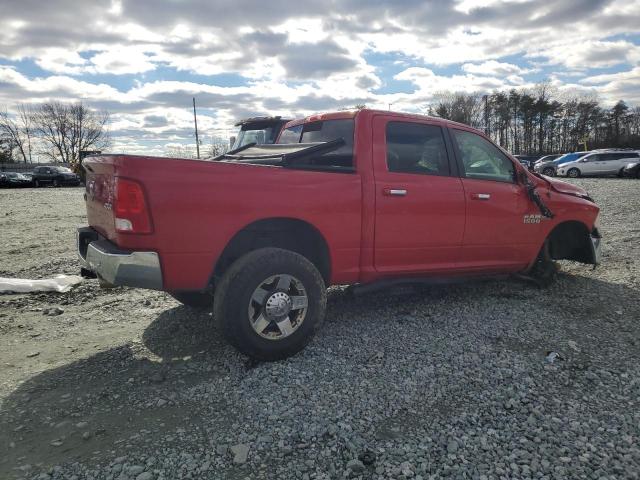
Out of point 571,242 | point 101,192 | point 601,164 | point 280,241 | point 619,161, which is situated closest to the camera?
point 101,192

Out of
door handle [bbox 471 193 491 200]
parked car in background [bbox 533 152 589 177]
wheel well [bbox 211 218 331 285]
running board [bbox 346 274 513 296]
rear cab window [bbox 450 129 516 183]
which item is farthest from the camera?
parked car in background [bbox 533 152 589 177]

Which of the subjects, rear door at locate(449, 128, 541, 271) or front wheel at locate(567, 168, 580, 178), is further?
front wheel at locate(567, 168, 580, 178)

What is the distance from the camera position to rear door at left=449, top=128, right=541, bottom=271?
4.40m

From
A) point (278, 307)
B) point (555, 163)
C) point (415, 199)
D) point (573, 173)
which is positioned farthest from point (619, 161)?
point (278, 307)

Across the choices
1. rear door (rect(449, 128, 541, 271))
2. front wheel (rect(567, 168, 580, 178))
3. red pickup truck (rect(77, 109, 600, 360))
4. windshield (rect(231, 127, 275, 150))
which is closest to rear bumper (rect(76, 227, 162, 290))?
red pickup truck (rect(77, 109, 600, 360))

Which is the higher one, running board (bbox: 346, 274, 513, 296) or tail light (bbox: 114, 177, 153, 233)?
tail light (bbox: 114, 177, 153, 233)

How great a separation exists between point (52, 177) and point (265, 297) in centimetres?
3530

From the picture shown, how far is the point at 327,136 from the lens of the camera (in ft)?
14.2

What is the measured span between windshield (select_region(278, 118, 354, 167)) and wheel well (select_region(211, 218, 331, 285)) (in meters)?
0.57

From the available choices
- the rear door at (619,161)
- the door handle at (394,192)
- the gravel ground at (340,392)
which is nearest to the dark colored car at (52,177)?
the gravel ground at (340,392)

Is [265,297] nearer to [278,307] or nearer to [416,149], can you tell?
[278,307]

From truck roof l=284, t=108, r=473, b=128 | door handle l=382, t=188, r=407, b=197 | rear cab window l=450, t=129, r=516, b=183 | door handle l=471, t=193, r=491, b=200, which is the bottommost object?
door handle l=471, t=193, r=491, b=200

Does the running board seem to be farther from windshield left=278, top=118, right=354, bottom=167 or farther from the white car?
the white car

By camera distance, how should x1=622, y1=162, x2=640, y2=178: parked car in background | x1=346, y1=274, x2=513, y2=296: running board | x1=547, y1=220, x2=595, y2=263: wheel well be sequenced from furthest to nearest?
x1=622, y1=162, x2=640, y2=178: parked car in background, x1=547, y1=220, x2=595, y2=263: wheel well, x1=346, y1=274, x2=513, y2=296: running board
